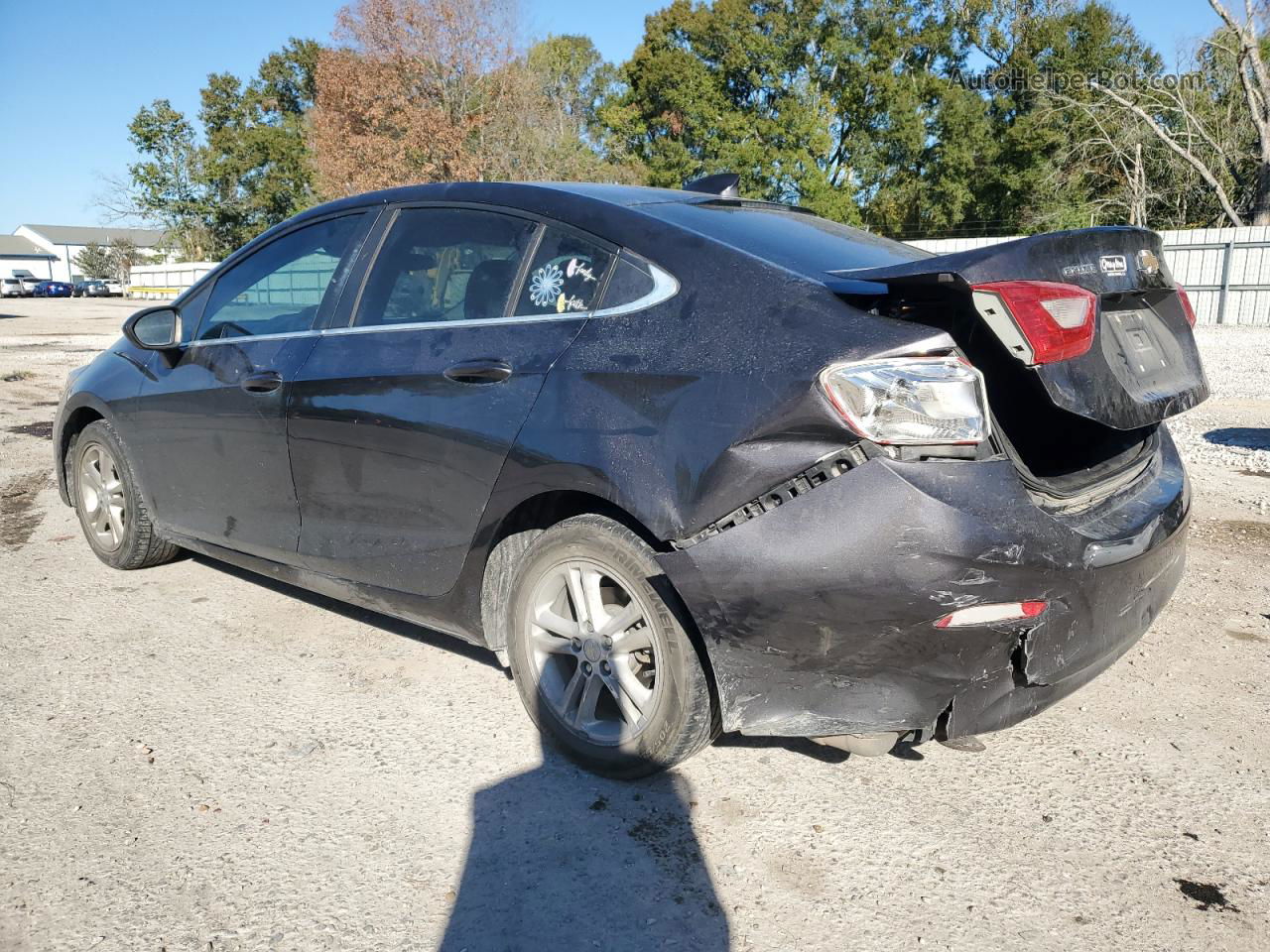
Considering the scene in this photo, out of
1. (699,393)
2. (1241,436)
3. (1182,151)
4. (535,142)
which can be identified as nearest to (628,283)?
(699,393)

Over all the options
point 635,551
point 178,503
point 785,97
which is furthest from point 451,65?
point 635,551

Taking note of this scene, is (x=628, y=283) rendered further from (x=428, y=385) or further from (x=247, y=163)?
(x=247, y=163)

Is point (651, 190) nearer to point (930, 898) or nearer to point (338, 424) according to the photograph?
point (338, 424)

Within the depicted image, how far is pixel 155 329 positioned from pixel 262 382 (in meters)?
1.01

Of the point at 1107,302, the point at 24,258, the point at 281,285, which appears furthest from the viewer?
the point at 24,258

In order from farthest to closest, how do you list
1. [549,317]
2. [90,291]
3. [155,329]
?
[90,291]
[155,329]
[549,317]

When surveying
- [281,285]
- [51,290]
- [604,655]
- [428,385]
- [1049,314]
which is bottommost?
[604,655]

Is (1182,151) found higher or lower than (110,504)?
higher

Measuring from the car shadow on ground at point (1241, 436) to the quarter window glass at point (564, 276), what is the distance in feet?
21.4

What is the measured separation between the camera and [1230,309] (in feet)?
71.5

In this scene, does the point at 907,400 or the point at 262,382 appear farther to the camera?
the point at 262,382

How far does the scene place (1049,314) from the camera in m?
2.36

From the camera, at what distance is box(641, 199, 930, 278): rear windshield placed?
9.15 ft

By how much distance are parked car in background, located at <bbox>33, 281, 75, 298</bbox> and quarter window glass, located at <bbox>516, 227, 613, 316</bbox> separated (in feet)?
236
